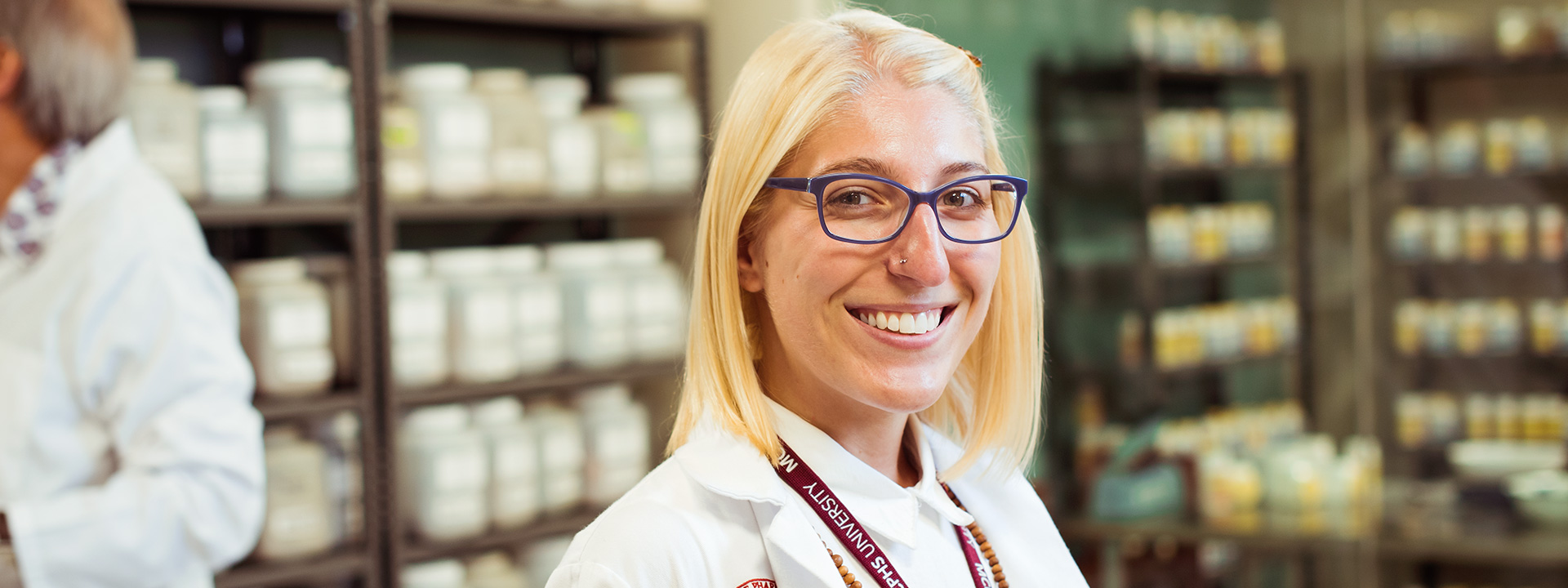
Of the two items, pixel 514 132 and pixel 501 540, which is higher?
pixel 514 132

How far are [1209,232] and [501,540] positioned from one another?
2660 mm

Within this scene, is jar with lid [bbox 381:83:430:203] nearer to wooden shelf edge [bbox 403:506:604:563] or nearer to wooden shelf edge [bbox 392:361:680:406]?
wooden shelf edge [bbox 392:361:680:406]

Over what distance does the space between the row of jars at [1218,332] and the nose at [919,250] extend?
Result: 321 cm

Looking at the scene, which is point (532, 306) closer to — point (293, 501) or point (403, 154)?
point (403, 154)

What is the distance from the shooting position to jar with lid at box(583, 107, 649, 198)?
311 centimetres

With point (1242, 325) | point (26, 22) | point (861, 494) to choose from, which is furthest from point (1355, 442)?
point (26, 22)

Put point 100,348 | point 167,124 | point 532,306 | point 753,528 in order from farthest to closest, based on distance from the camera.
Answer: point 532,306
point 167,124
point 100,348
point 753,528

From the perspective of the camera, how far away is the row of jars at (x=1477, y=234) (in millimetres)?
4109

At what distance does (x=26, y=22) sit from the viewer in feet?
5.32

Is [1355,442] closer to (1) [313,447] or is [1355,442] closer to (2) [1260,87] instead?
(2) [1260,87]

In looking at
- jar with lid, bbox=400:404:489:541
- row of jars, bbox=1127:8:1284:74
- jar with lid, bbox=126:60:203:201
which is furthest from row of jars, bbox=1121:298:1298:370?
jar with lid, bbox=126:60:203:201

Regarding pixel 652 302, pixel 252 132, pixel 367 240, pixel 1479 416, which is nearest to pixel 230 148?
pixel 252 132

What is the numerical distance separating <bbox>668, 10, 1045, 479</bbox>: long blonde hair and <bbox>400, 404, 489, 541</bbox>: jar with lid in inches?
68.6

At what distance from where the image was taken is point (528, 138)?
2.93m
